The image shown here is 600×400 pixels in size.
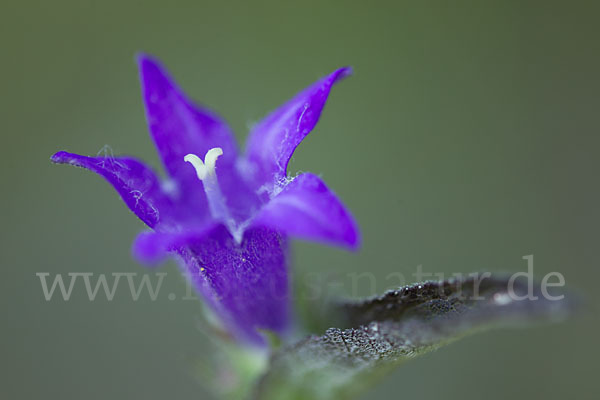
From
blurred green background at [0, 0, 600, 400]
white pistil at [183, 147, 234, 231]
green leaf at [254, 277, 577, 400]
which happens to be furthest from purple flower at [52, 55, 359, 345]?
blurred green background at [0, 0, 600, 400]

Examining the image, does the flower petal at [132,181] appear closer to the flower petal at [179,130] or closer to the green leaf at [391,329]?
the flower petal at [179,130]

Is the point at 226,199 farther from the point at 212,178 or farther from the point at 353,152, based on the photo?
the point at 353,152

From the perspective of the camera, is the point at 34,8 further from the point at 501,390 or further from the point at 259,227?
the point at 501,390

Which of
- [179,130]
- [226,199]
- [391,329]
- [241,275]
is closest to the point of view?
[391,329]

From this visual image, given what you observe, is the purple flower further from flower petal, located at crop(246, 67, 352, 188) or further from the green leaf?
the green leaf

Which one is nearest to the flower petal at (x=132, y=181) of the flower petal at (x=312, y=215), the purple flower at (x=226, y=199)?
the purple flower at (x=226, y=199)

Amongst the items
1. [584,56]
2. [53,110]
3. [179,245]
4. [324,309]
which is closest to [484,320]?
[324,309]

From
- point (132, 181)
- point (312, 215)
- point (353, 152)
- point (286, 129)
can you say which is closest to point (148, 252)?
point (312, 215)

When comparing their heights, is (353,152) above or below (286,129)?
above
